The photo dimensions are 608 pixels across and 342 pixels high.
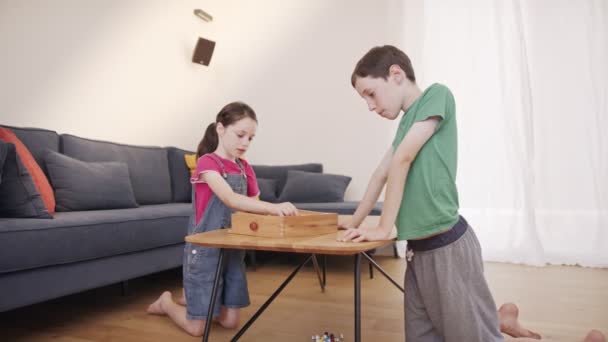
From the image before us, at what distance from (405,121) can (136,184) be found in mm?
2143

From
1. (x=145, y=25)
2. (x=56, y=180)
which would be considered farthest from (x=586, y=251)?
(x=145, y=25)

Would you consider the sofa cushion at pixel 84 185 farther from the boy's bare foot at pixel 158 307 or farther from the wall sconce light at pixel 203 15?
the wall sconce light at pixel 203 15

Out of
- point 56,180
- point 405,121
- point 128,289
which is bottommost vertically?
point 128,289

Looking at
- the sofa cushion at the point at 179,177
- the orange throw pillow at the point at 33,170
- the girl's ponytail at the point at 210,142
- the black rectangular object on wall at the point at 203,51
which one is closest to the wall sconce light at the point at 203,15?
the black rectangular object on wall at the point at 203,51

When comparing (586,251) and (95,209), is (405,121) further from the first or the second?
(586,251)

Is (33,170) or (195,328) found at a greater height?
(33,170)

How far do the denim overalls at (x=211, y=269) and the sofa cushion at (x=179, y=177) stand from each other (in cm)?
157

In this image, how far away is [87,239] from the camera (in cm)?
172

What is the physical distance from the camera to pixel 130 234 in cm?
192

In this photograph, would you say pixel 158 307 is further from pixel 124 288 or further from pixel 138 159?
pixel 138 159

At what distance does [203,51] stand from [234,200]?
2721 mm

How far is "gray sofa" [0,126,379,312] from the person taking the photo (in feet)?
4.83

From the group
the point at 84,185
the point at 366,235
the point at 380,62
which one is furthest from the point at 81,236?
the point at 380,62

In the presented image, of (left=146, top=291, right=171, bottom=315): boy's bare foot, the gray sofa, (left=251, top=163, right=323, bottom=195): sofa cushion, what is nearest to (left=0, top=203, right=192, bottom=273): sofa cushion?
the gray sofa
